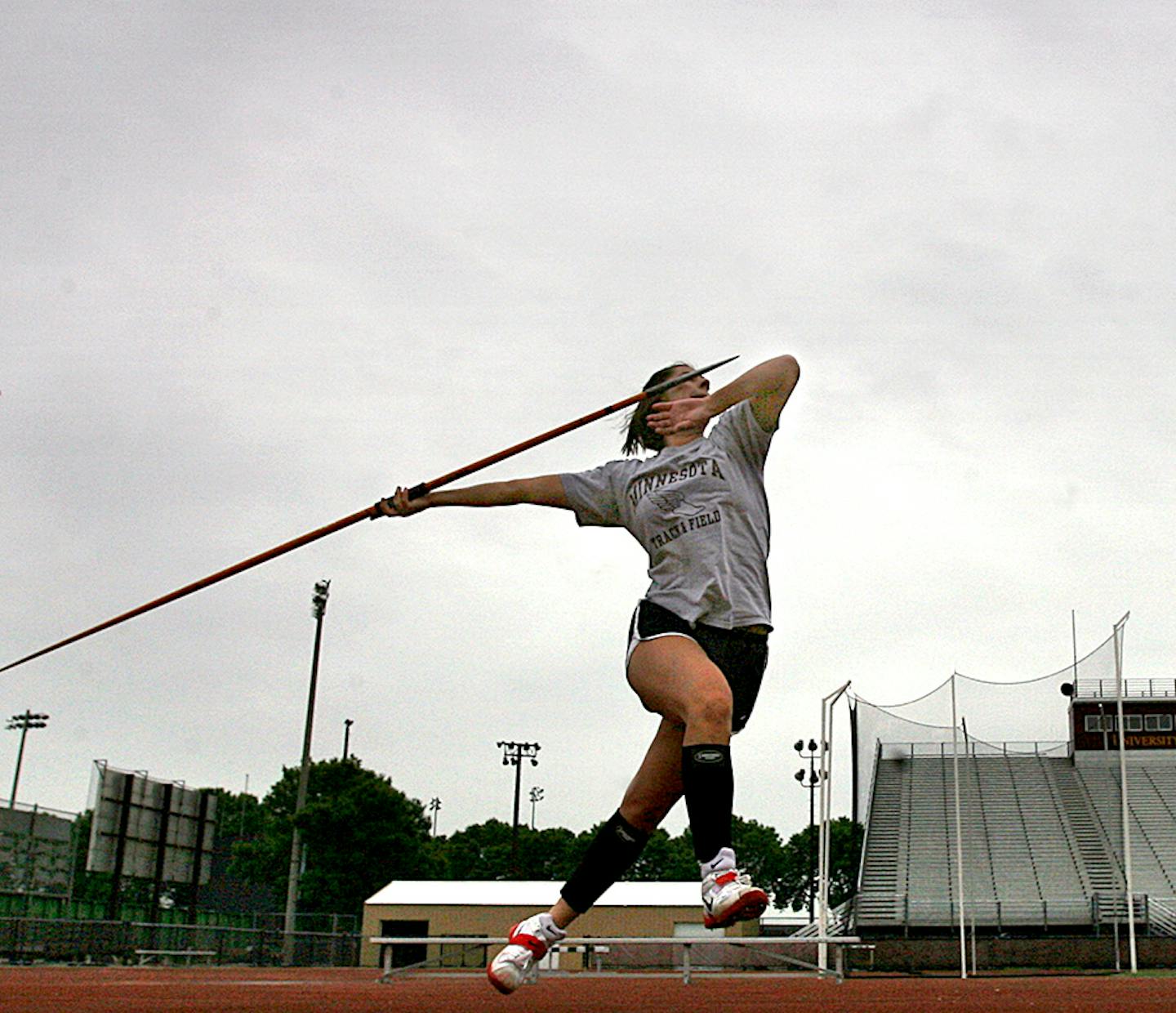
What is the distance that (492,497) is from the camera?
4.45 meters

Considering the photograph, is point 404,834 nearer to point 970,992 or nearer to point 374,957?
point 374,957

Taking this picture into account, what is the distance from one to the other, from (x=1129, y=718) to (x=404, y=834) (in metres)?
22.6

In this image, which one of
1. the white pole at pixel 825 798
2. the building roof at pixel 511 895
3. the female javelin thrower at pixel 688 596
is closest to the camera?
the female javelin thrower at pixel 688 596

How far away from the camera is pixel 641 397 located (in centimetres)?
424

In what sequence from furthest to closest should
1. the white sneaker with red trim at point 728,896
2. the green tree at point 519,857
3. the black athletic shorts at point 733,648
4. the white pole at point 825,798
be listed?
the green tree at point 519,857 < the white pole at point 825,798 < the black athletic shorts at point 733,648 < the white sneaker with red trim at point 728,896

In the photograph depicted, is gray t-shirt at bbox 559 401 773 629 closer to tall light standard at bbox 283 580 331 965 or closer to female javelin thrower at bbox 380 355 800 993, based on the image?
female javelin thrower at bbox 380 355 800 993

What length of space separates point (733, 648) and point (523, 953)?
1107mm

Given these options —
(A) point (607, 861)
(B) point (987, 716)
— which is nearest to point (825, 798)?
(B) point (987, 716)

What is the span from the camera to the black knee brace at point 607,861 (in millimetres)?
4180

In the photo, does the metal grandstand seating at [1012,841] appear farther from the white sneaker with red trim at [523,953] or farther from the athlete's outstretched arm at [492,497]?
the athlete's outstretched arm at [492,497]

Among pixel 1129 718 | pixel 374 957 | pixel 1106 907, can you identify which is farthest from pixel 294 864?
pixel 1129 718

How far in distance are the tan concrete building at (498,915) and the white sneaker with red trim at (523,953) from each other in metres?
31.8

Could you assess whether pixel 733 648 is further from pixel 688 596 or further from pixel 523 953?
pixel 523 953

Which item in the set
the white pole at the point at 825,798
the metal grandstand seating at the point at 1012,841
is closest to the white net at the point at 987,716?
the metal grandstand seating at the point at 1012,841
